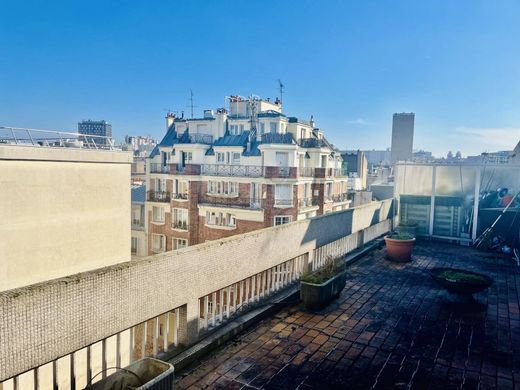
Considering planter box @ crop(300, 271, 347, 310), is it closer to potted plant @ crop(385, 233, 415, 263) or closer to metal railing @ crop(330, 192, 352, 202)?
potted plant @ crop(385, 233, 415, 263)

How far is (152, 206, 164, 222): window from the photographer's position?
36.9m

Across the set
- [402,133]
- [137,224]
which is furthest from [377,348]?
[402,133]

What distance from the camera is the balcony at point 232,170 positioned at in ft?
103

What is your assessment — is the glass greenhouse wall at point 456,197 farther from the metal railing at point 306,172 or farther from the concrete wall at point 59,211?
the metal railing at point 306,172

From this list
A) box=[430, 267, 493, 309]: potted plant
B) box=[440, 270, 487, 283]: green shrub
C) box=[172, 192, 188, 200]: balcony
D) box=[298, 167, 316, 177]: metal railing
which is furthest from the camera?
box=[172, 192, 188, 200]: balcony

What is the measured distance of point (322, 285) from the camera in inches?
265

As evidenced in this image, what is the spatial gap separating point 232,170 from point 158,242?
1165 centimetres

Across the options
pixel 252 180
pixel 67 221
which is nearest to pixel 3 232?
pixel 67 221

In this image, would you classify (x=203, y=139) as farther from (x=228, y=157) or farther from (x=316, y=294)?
(x=316, y=294)

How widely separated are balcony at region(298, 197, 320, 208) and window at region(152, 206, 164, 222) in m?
14.6

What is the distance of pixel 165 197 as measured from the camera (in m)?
36.8

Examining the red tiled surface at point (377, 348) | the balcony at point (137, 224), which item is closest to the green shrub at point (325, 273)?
the red tiled surface at point (377, 348)

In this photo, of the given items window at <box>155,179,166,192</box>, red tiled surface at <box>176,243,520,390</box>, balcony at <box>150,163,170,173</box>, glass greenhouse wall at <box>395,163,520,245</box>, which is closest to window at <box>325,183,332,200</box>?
window at <box>155,179,166,192</box>

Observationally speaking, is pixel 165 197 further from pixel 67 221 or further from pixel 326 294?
pixel 326 294
